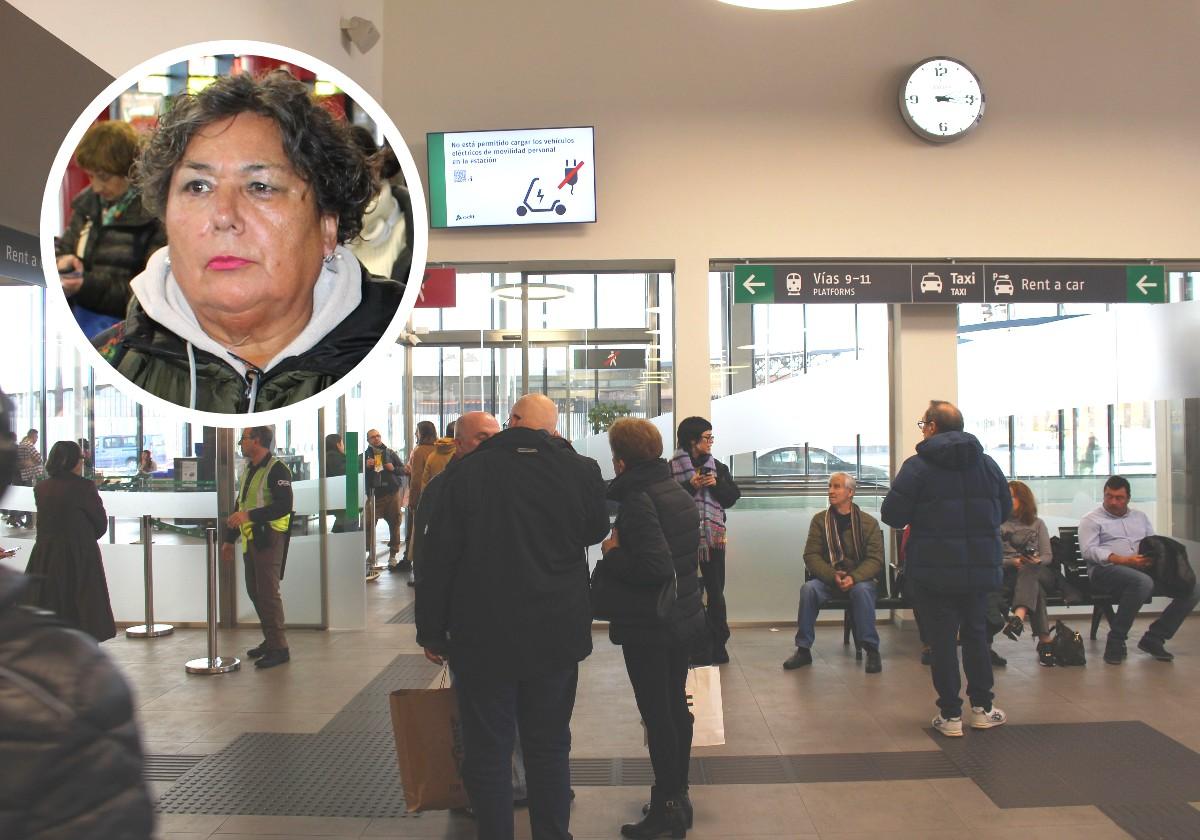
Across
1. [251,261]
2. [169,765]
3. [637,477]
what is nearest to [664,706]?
[637,477]

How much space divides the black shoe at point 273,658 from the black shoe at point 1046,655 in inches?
204

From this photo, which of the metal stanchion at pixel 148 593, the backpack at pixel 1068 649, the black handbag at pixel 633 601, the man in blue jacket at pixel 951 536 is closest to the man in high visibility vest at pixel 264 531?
the metal stanchion at pixel 148 593

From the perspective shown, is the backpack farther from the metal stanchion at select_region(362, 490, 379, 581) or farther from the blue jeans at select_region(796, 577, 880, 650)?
the metal stanchion at select_region(362, 490, 379, 581)

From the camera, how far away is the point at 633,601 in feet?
11.8

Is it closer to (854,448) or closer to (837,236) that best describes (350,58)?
(837,236)

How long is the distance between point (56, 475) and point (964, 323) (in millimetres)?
6750

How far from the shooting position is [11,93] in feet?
5.64

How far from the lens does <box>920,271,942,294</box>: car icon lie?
7586 mm

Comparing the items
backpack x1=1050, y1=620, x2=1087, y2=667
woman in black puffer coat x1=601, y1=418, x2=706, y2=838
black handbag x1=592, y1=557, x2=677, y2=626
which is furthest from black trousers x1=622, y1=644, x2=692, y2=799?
backpack x1=1050, y1=620, x2=1087, y2=667

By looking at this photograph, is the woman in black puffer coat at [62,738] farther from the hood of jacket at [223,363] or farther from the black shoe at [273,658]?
the black shoe at [273,658]

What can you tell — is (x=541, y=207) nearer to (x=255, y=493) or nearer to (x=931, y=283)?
(x=255, y=493)

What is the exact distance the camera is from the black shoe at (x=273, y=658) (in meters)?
6.80

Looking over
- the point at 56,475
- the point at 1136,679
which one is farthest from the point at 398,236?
the point at 1136,679

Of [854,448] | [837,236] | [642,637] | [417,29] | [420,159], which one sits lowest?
[642,637]
